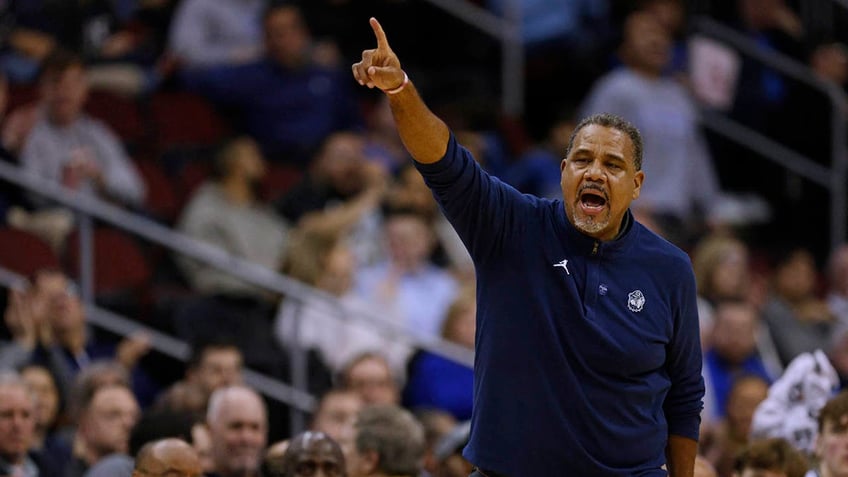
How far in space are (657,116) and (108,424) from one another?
15.3 ft

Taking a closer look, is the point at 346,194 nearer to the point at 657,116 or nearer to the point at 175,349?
the point at 175,349

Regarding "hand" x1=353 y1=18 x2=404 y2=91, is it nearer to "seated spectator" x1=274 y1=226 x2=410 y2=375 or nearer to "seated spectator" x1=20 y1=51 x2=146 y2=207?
"seated spectator" x1=274 y1=226 x2=410 y2=375

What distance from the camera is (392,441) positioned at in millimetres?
5934

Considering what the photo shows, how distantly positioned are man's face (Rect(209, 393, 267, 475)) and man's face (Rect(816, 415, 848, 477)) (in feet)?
7.21

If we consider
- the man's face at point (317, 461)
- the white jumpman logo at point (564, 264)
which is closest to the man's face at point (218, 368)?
the man's face at point (317, 461)

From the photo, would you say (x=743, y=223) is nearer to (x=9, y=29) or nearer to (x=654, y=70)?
(x=654, y=70)

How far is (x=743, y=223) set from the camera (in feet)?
36.2

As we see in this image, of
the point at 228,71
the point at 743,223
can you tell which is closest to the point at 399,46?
the point at 228,71

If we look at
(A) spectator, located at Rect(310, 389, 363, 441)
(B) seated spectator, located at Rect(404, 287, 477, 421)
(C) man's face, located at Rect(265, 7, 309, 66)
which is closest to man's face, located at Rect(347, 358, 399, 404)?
(A) spectator, located at Rect(310, 389, 363, 441)

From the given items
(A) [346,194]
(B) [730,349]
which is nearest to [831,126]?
(B) [730,349]

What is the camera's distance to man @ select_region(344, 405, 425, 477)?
5.93 metres

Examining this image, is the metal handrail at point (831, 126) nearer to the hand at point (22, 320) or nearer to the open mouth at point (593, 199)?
the hand at point (22, 320)

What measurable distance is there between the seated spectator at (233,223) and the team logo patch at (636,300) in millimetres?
4731

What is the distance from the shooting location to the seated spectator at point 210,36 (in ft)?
32.6
